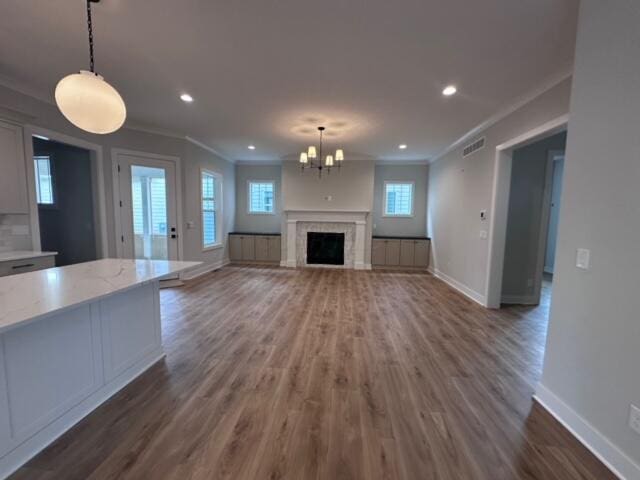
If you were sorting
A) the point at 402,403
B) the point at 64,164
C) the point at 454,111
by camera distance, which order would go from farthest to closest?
the point at 64,164
the point at 454,111
the point at 402,403

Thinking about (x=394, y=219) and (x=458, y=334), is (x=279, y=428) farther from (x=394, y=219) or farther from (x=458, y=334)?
(x=394, y=219)

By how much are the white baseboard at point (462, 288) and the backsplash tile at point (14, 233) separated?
247 inches

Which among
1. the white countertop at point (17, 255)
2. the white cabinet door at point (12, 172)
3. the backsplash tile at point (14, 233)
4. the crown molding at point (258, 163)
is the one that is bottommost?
the white countertop at point (17, 255)

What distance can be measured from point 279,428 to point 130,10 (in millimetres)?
3146

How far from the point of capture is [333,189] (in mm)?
6961

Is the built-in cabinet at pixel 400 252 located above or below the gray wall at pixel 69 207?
below

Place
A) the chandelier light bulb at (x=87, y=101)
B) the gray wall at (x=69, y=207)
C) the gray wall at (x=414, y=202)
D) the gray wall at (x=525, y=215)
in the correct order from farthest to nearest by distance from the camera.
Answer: the gray wall at (x=414, y=202), the gray wall at (x=69, y=207), the gray wall at (x=525, y=215), the chandelier light bulb at (x=87, y=101)

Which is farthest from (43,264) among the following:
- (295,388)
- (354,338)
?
(354,338)

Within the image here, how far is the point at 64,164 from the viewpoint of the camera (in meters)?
4.56

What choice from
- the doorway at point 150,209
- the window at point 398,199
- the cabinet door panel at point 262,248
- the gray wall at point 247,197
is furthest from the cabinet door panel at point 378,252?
the doorway at point 150,209

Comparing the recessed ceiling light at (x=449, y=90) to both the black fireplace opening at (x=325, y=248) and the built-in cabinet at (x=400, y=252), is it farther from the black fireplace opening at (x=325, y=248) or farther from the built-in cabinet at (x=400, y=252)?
the black fireplace opening at (x=325, y=248)

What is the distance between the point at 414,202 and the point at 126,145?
6.51 m

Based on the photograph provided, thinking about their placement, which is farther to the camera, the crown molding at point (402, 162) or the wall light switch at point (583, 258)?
the crown molding at point (402, 162)

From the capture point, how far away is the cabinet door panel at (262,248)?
722 cm
